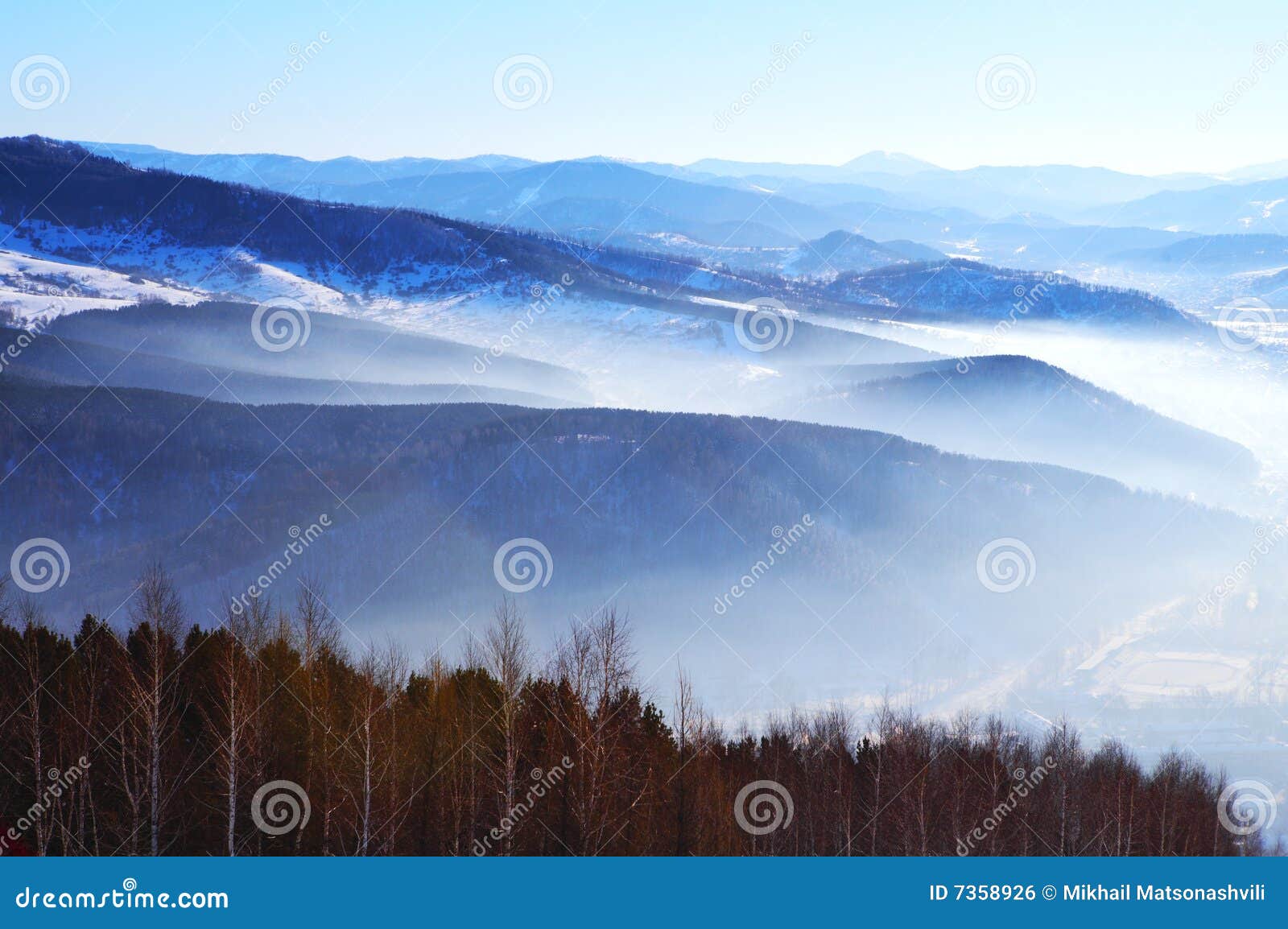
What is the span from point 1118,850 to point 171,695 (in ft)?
141

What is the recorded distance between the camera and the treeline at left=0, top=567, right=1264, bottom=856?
46.6 meters

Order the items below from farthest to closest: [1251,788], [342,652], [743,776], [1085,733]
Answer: [1085,733], [1251,788], [342,652], [743,776]

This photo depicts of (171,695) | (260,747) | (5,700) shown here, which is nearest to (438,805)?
(260,747)

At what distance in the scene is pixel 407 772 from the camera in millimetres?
50719

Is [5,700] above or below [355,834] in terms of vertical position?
above

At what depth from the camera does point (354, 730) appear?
49062 millimetres

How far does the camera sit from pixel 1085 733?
19100 cm

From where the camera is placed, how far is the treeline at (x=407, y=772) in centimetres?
4659

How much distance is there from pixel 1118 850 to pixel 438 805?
105 feet

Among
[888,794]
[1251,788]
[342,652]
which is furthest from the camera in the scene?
[1251,788]

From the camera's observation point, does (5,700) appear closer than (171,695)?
Yes

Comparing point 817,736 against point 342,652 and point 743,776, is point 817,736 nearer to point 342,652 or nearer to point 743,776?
point 743,776

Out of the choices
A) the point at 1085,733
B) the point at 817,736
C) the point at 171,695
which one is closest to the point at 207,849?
the point at 171,695

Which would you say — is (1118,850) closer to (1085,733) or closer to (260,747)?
(260,747)
